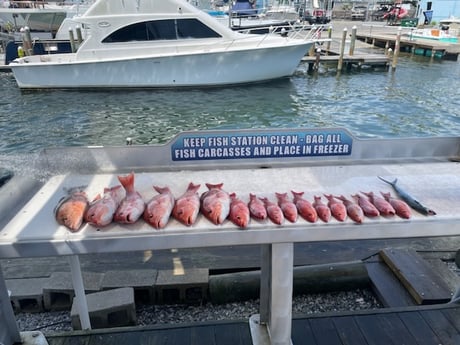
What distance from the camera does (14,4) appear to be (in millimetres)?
27031

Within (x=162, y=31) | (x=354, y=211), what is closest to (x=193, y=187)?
(x=354, y=211)

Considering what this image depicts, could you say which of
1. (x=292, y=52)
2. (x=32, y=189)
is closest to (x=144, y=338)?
(x=32, y=189)

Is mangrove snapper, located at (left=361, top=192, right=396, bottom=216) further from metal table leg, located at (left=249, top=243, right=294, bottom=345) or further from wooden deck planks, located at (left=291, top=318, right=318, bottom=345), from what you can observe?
wooden deck planks, located at (left=291, top=318, right=318, bottom=345)

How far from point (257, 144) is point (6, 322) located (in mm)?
1873

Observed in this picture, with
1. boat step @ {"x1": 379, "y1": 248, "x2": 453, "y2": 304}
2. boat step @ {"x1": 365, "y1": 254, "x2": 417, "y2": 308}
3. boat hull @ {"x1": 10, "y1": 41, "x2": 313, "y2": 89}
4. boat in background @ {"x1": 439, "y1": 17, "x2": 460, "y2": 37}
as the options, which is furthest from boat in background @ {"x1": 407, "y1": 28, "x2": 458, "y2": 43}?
boat step @ {"x1": 365, "y1": 254, "x2": 417, "y2": 308}

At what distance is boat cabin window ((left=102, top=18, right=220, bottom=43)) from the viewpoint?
43.4 ft

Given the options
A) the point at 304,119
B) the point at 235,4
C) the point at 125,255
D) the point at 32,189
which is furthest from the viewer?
the point at 235,4

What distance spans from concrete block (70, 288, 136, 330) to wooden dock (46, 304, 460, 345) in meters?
0.40

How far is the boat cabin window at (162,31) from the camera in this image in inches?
521

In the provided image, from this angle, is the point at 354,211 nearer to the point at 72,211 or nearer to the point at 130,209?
the point at 130,209

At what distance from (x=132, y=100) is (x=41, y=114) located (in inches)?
120

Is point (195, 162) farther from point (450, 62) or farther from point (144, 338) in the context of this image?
point (450, 62)

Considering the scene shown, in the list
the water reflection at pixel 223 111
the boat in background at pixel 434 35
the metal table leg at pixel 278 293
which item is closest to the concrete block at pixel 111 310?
the metal table leg at pixel 278 293

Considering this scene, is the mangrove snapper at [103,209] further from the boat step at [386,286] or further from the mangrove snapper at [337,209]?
the boat step at [386,286]
